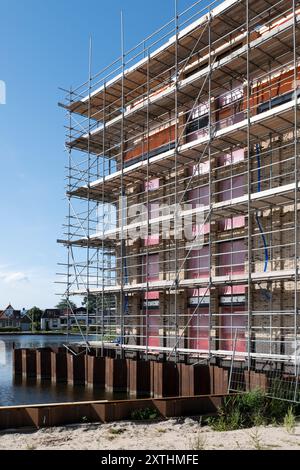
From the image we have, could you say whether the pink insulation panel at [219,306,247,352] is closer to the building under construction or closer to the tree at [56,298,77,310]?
the building under construction

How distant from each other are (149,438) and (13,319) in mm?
87548

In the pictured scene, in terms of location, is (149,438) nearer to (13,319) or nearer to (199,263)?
(199,263)

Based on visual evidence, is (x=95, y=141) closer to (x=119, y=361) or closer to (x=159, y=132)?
(x=159, y=132)

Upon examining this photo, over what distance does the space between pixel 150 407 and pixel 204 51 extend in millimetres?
13756

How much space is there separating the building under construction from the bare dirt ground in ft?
13.1

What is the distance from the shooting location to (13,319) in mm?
92625

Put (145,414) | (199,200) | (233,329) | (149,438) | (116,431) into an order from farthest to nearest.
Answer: (199,200)
(233,329)
(145,414)
(116,431)
(149,438)

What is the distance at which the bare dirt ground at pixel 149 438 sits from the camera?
817cm

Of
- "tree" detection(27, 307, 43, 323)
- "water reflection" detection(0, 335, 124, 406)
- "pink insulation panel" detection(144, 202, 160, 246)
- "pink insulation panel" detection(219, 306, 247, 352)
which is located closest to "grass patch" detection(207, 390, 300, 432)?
"pink insulation panel" detection(219, 306, 247, 352)

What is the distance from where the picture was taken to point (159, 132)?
2245 cm

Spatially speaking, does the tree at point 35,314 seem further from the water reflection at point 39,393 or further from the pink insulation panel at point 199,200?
the pink insulation panel at point 199,200

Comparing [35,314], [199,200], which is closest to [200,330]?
[199,200]

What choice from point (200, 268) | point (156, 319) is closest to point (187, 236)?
point (200, 268)

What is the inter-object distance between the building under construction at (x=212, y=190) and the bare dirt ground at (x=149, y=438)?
13.1 feet
